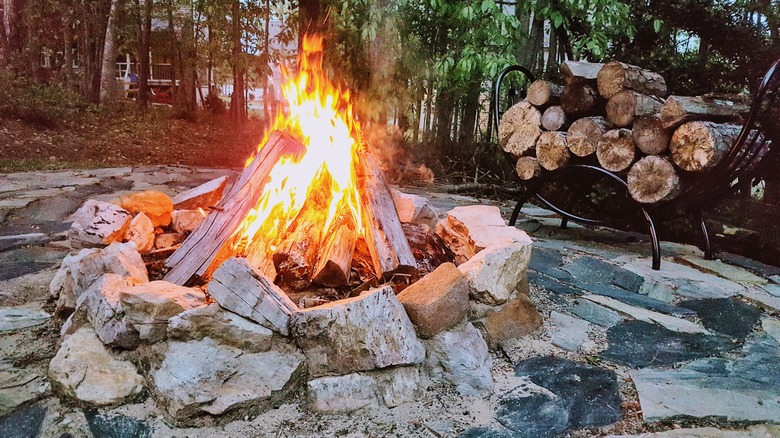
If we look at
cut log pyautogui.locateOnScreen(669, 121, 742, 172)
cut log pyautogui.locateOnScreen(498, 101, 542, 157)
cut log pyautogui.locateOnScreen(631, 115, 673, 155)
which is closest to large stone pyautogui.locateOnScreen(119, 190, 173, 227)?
cut log pyautogui.locateOnScreen(498, 101, 542, 157)

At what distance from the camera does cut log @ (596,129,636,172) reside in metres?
3.41

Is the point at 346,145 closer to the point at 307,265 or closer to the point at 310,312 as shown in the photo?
the point at 307,265

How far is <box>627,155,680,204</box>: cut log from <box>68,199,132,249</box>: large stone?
3.11m

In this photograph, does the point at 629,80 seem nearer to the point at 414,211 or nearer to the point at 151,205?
the point at 414,211

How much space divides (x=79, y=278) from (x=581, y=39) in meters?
5.05

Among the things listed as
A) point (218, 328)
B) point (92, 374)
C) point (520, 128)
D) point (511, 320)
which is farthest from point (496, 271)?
point (520, 128)

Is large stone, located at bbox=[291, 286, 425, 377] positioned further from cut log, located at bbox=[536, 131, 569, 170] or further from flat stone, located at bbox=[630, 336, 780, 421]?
cut log, located at bbox=[536, 131, 569, 170]

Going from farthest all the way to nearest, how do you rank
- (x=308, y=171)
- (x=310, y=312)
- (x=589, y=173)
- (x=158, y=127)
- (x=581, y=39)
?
(x=158, y=127), (x=581, y=39), (x=589, y=173), (x=308, y=171), (x=310, y=312)

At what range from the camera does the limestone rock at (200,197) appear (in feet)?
9.87

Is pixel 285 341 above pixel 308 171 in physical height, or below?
below

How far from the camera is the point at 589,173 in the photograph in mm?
3648

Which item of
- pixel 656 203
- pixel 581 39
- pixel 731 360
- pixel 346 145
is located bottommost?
pixel 731 360

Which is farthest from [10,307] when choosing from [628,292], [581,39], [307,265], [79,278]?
[581,39]

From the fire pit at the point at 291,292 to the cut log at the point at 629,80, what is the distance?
1.36m
